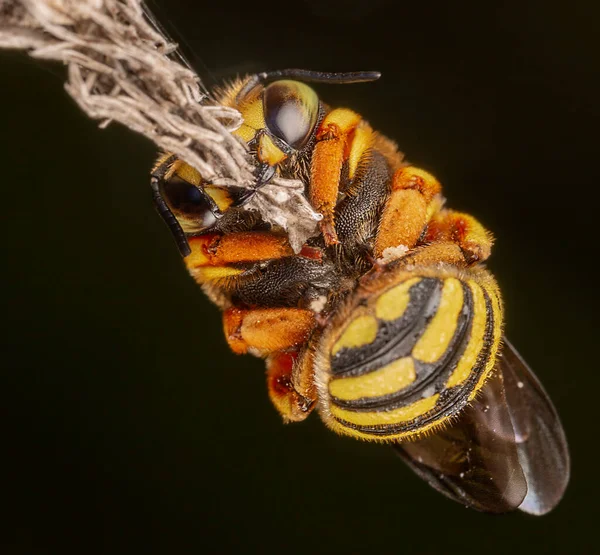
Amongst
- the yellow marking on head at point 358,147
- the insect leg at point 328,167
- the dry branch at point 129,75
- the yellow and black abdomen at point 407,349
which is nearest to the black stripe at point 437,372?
the yellow and black abdomen at point 407,349

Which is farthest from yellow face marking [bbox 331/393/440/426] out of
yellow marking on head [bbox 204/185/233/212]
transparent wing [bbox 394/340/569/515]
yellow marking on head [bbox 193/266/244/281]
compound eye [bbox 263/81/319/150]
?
compound eye [bbox 263/81/319/150]

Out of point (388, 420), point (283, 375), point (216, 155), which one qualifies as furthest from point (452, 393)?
point (216, 155)

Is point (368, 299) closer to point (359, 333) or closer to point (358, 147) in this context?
point (359, 333)

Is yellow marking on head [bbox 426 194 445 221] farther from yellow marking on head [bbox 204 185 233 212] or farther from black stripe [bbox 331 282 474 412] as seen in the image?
yellow marking on head [bbox 204 185 233 212]

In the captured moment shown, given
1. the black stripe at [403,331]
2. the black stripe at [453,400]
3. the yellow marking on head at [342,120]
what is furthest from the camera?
the yellow marking on head at [342,120]

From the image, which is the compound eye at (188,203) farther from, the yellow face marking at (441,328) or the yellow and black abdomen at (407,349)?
the yellow face marking at (441,328)

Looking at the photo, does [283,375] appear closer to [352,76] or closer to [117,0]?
[352,76]
